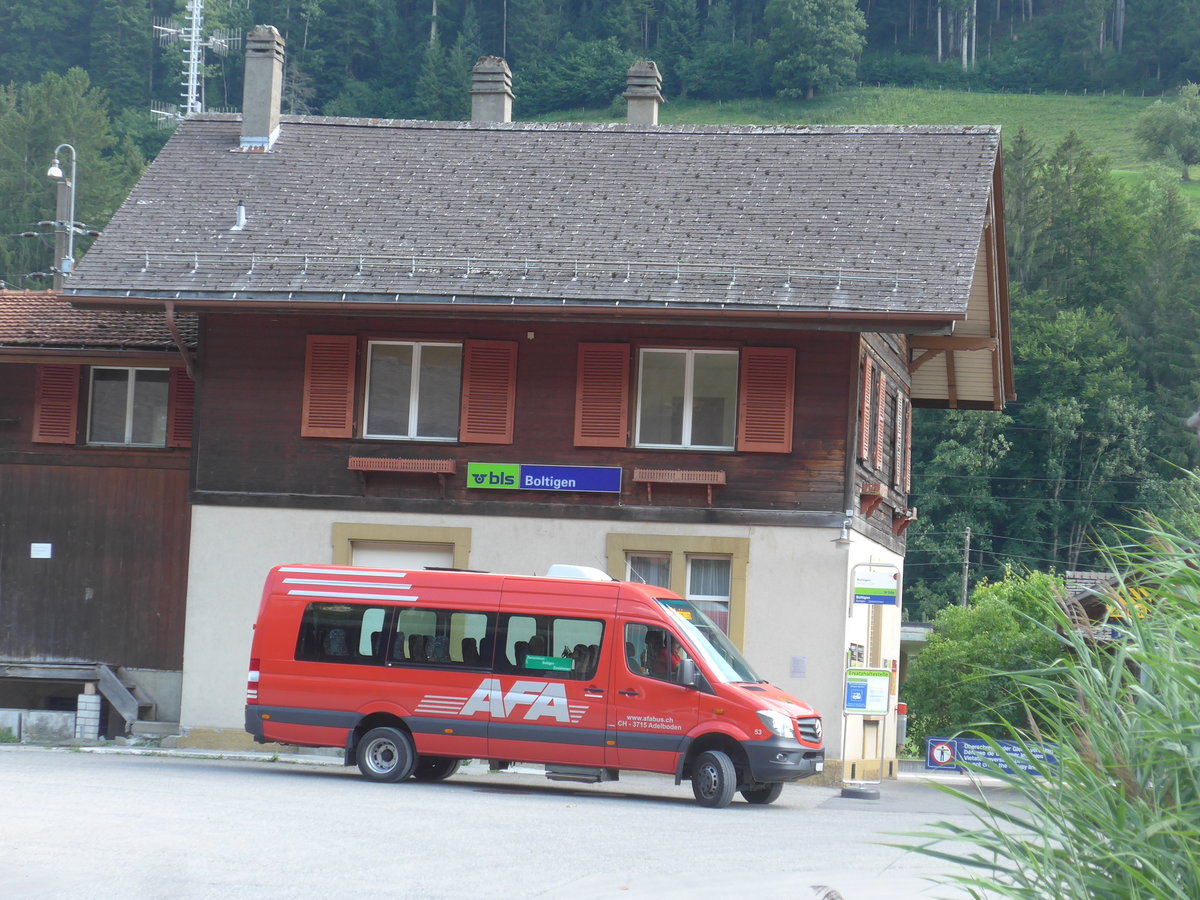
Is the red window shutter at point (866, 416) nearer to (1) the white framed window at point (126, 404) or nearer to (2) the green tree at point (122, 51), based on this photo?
(1) the white framed window at point (126, 404)

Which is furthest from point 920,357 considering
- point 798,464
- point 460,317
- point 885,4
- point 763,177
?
point 885,4

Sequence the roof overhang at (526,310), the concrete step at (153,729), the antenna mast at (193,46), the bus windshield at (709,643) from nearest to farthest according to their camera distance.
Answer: the bus windshield at (709,643)
the roof overhang at (526,310)
the concrete step at (153,729)
the antenna mast at (193,46)

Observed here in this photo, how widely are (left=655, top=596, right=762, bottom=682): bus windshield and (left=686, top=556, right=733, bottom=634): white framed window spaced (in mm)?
3970

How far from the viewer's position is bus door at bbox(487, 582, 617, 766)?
1716 centimetres

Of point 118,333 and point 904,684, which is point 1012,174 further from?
point 118,333

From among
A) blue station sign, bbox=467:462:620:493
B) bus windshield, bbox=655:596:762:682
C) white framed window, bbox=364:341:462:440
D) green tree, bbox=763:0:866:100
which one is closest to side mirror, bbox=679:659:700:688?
bus windshield, bbox=655:596:762:682

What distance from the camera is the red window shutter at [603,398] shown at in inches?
880

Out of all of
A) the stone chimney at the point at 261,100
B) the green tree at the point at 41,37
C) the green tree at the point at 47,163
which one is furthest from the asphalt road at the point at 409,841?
the green tree at the point at 41,37

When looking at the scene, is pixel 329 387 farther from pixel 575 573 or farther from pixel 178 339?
pixel 575 573

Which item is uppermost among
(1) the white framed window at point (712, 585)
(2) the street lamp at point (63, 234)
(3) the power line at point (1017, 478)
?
(2) the street lamp at point (63, 234)

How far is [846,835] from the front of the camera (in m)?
14.4

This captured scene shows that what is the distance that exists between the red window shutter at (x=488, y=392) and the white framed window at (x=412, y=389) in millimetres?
258

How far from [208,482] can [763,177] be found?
29.1ft

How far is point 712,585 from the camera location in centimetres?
2220
